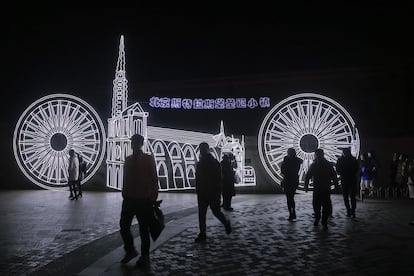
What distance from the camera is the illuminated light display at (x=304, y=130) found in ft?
64.1

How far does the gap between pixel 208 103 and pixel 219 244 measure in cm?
1194

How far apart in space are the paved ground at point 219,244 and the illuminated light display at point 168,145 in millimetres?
5154

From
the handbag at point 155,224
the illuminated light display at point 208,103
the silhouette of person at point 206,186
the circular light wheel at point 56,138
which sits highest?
the illuminated light display at point 208,103

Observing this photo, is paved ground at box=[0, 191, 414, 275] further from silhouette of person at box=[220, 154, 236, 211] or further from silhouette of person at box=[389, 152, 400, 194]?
silhouette of person at box=[389, 152, 400, 194]

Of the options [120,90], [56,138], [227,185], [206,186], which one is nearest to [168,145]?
[120,90]

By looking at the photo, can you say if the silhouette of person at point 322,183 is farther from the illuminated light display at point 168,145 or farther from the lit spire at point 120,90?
the lit spire at point 120,90

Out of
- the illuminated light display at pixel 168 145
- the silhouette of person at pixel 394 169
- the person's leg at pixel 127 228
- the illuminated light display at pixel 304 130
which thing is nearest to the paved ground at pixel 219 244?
the person's leg at pixel 127 228

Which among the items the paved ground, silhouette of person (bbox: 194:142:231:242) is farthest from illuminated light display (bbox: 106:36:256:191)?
silhouette of person (bbox: 194:142:231:242)

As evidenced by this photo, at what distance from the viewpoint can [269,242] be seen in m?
8.89

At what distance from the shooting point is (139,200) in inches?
279

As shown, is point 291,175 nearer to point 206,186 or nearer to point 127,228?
point 206,186

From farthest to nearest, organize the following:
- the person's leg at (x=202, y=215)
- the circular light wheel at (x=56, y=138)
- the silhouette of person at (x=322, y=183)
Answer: the circular light wheel at (x=56, y=138)
the silhouette of person at (x=322, y=183)
the person's leg at (x=202, y=215)

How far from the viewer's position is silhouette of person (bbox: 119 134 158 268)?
23.2 ft

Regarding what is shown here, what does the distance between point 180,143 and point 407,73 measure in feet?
31.6
